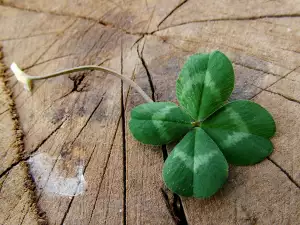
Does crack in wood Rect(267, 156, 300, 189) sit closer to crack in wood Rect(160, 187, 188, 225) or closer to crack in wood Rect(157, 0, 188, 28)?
crack in wood Rect(160, 187, 188, 225)

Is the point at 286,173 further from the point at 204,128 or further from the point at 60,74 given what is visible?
the point at 60,74

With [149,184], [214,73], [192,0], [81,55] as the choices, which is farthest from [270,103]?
[81,55]

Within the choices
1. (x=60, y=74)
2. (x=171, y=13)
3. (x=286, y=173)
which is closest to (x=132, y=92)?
(x=60, y=74)

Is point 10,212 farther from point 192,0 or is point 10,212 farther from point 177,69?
point 192,0

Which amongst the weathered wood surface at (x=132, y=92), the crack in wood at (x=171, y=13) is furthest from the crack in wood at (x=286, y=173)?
the crack in wood at (x=171, y=13)

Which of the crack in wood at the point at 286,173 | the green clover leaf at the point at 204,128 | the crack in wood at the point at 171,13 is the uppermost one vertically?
the crack in wood at the point at 171,13

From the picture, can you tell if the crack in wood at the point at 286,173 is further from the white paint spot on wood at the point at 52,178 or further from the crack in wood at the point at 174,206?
the white paint spot on wood at the point at 52,178
